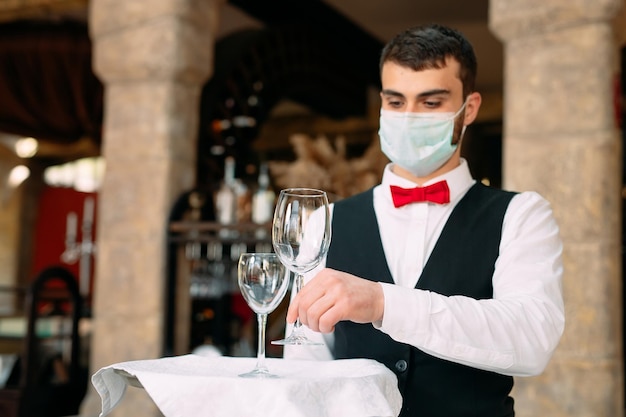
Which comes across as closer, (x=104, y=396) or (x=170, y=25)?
(x=104, y=396)

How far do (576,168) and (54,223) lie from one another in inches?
409

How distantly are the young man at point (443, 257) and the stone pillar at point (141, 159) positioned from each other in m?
2.58

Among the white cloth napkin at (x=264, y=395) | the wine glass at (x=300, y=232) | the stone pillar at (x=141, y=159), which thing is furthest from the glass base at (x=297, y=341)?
the stone pillar at (x=141, y=159)

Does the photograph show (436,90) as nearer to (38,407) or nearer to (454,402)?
(454,402)

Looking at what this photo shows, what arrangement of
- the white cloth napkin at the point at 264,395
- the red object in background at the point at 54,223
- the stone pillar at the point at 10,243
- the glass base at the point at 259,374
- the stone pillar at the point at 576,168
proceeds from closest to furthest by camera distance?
the white cloth napkin at the point at 264,395
the glass base at the point at 259,374
the stone pillar at the point at 576,168
the stone pillar at the point at 10,243
the red object in background at the point at 54,223

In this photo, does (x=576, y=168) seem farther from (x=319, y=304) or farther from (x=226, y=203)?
(x=319, y=304)

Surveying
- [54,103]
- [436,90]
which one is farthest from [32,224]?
[436,90]

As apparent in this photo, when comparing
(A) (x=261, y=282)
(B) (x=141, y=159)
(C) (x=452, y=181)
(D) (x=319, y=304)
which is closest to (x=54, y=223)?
(B) (x=141, y=159)

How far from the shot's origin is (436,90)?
1.79 metres

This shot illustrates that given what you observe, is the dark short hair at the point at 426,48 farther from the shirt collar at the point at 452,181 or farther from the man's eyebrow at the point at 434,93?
the shirt collar at the point at 452,181

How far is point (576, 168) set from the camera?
3484mm

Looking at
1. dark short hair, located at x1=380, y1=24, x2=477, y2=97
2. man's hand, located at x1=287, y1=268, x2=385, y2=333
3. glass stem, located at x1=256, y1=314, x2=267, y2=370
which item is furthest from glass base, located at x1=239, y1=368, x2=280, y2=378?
dark short hair, located at x1=380, y1=24, x2=477, y2=97

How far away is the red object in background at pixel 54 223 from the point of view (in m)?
12.5

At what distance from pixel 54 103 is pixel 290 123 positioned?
3678 millimetres
